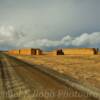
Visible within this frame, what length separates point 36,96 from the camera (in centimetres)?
1006

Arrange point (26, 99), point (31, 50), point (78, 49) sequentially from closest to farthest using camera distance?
point (26, 99), point (78, 49), point (31, 50)

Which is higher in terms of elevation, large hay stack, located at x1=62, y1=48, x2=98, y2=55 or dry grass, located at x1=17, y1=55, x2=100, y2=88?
large hay stack, located at x1=62, y1=48, x2=98, y2=55

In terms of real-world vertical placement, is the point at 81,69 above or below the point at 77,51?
below

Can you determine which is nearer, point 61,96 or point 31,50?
point 61,96

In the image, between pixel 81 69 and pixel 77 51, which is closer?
pixel 81 69

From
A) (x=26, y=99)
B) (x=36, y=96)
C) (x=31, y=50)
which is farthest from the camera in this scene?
(x=31, y=50)

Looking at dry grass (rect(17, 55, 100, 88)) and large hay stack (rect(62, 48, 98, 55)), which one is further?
large hay stack (rect(62, 48, 98, 55))

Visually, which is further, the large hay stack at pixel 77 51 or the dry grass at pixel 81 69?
the large hay stack at pixel 77 51

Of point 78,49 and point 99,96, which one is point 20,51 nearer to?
point 78,49

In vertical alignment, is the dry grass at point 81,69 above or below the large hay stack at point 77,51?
below

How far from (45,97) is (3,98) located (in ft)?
6.07

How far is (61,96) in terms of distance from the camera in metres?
10.2

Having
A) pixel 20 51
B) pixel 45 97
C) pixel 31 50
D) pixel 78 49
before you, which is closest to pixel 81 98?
pixel 45 97

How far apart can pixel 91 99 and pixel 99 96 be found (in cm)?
81
